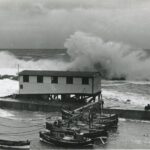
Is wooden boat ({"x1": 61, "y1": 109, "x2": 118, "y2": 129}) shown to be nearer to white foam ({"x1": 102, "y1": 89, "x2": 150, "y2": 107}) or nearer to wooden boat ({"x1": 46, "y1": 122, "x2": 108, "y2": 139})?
wooden boat ({"x1": 46, "y1": 122, "x2": 108, "y2": 139})

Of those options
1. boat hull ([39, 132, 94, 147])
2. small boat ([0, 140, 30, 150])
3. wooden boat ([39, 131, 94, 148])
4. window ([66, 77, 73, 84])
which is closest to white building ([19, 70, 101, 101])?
window ([66, 77, 73, 84])

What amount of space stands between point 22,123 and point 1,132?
5614 millimetres

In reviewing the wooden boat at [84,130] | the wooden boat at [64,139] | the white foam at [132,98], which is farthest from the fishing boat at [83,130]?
the white foam at [132,98]

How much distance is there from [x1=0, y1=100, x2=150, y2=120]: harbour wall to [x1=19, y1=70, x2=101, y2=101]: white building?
10.1ft

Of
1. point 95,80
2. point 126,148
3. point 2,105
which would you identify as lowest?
point 126,148

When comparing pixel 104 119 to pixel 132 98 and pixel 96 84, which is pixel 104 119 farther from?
pixel 132 98

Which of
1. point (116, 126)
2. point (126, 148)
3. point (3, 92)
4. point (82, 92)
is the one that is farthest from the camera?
point (3, 92)

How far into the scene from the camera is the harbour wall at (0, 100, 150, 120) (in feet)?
168

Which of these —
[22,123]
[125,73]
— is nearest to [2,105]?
[22,123]

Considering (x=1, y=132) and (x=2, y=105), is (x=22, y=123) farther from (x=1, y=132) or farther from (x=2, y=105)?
(x=2, y=105)

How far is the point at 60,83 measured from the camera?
2281 inches

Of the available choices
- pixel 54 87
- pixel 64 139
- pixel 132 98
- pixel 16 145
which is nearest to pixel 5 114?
pixel 54 87

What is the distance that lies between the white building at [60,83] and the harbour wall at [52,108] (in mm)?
3075

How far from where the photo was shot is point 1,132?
42.4 metres
